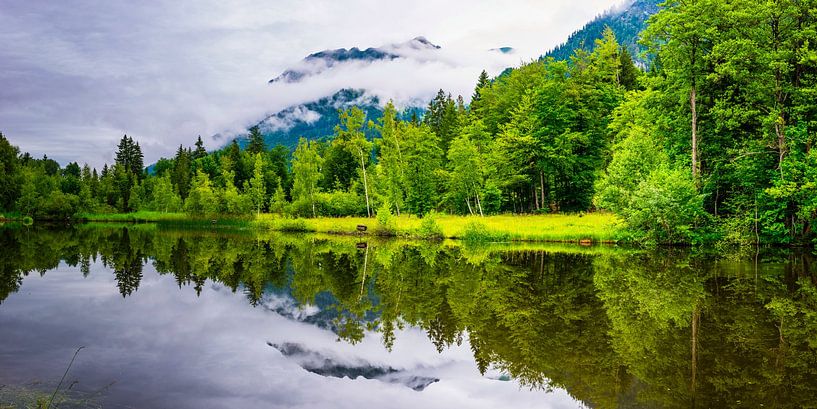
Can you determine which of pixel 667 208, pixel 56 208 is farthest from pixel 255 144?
pixel 667 208

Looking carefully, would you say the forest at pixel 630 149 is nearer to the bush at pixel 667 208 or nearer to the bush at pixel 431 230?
the bush at pixel 667 208

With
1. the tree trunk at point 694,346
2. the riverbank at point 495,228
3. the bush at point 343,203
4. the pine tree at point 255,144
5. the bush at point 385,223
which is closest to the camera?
the tree trunk at point 694,346

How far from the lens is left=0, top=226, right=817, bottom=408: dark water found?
7820 mm

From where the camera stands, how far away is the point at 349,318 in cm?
1357

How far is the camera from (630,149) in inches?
1332

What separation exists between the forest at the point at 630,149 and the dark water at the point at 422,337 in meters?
6.96

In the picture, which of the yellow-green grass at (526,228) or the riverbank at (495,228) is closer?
the yellow-green grass at (526,228)

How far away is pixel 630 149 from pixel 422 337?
2783 centimetres

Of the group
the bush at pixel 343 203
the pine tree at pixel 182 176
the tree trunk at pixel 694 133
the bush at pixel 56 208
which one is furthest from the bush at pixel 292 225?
the pine tree at pixel 182 176

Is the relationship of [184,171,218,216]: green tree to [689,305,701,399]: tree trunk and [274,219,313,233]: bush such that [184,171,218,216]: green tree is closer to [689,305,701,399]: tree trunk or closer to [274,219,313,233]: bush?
[274,219,313,233]: bush

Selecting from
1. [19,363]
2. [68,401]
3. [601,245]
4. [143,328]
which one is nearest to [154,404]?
[68,401]

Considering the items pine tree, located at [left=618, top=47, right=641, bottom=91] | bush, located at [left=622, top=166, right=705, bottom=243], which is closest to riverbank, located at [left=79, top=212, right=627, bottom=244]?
bush, located at [left=622, top=166, right=705, bottom=243]

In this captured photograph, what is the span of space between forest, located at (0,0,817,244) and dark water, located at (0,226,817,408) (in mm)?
6957

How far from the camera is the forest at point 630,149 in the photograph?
25.9m
